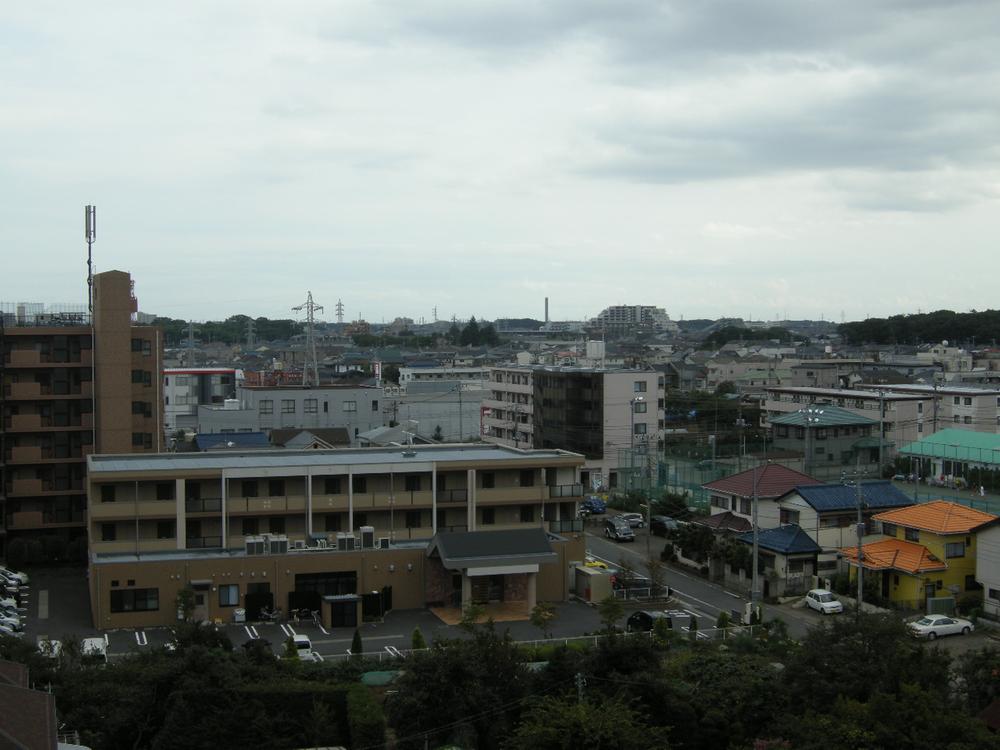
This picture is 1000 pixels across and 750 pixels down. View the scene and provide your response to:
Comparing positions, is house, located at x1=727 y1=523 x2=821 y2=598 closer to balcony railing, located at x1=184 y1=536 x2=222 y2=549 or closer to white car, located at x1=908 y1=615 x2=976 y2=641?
white car, located at x1=908 y1=615 x2=976 y2=641

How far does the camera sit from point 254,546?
20.0m

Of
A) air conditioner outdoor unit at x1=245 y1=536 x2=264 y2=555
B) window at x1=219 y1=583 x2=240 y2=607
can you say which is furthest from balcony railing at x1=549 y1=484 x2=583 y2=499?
window at x1=219 y1=583 x2=240 y2=607

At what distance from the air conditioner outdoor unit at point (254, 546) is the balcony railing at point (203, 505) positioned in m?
1.09

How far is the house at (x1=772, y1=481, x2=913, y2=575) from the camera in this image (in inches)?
877

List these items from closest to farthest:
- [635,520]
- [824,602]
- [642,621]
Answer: [642,621] → [824,602] → [635,520]

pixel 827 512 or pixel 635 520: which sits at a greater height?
pixel 827 512

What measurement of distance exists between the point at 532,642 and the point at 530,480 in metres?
5.39

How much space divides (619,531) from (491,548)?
7.65 m

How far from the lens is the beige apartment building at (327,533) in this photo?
1938 centimetres

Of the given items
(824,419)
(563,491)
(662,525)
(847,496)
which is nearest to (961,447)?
(824,419)

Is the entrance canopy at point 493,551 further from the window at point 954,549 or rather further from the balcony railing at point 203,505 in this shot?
the window at point 954,549

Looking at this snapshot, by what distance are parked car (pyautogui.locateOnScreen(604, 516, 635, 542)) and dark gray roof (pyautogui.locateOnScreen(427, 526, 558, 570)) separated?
22.3 ft

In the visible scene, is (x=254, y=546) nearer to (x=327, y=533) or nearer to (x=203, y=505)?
(x=203, y=505)

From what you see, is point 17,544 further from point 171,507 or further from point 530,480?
point 530,480
